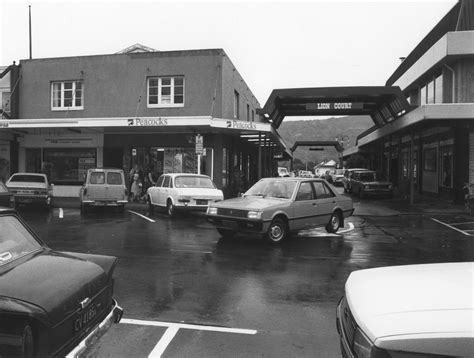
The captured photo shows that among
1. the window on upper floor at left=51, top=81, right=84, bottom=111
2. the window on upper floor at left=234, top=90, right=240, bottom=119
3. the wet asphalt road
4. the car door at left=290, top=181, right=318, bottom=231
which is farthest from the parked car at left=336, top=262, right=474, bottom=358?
→ the window on upper floor at left=234, top=90, right=240, bottom=119

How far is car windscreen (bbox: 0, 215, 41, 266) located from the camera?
3.49 metres

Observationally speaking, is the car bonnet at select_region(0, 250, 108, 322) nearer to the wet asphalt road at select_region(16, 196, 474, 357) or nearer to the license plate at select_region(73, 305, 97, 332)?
the license plate at select_region(73, 305, 97, 332)

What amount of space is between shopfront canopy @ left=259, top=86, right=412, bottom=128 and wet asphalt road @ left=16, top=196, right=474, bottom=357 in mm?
9090

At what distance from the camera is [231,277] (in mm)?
6770

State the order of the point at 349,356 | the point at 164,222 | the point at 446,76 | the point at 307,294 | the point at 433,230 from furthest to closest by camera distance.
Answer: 1. the point at 446,76
2. the point at 164,222
3. the point at 433,230
4. the point at 307,294
5. the point at 349,356

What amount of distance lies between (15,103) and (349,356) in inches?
974

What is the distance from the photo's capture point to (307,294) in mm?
5902

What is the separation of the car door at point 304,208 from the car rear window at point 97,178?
29.2ft

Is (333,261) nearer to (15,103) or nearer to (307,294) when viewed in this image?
(307,294)

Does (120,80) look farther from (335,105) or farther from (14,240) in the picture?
(14,240)

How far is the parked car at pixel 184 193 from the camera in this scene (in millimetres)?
14695

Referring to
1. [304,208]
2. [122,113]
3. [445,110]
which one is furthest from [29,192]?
[445,110]

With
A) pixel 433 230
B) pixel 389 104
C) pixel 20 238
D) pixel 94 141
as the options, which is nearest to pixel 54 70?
pixel 94 141

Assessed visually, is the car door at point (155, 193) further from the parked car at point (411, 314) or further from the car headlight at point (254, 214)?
the parked car at point (411, 314)
